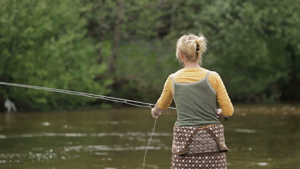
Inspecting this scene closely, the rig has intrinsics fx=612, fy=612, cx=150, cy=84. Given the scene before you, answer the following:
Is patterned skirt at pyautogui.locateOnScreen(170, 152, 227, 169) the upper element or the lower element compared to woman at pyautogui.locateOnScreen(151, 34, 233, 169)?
lower

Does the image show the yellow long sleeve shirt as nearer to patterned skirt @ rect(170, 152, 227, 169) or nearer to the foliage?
patterned skirt @ rect(170, 152, 227, 169)

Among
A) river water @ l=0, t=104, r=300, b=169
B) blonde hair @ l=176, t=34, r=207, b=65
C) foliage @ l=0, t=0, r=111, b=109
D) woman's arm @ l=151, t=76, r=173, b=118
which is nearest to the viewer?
blonde hair @ l=176, t=34, r=207, b=65

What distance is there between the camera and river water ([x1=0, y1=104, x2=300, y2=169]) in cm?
902

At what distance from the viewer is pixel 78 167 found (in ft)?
27.9

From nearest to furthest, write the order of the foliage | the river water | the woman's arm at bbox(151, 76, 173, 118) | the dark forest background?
the woman's arm at bbox(151, 76, 173, 118), the river water, the foliage, the dark forest background

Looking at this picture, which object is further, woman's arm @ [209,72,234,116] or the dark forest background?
the dark forest background

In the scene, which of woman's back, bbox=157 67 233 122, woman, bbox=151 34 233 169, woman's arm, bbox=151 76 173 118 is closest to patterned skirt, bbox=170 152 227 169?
woman, bbox=151 34 233 169

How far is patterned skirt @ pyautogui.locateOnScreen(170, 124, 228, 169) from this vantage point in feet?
14.6

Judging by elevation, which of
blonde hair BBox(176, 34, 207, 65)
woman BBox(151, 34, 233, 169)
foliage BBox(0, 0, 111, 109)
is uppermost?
foliage BBox(0, 0, 111, 109)

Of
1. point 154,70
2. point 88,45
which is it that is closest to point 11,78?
point 88,45

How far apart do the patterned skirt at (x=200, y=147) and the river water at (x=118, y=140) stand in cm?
410

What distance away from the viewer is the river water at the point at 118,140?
902cm

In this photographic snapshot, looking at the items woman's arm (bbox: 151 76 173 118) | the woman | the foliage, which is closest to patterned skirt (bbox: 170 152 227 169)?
the woman

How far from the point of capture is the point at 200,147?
14.7 feet
